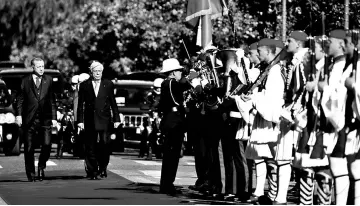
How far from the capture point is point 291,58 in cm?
1499

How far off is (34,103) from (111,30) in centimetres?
2472

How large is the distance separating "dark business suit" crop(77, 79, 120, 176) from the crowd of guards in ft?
7.86

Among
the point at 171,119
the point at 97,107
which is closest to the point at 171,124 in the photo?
the point at 171,119

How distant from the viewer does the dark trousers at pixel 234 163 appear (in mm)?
16203

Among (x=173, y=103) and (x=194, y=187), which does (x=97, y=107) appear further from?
(x=173, y=103)

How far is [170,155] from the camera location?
1825 cm

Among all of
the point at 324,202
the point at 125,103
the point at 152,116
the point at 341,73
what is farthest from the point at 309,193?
the point at 125,103

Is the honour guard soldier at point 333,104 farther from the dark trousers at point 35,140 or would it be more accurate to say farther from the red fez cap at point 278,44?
the dark trousers at point 35,140

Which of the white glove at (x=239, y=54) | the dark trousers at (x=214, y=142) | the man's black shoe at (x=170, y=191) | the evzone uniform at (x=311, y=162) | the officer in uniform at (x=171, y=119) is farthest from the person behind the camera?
the officer in uniform at (x=171, y=119)

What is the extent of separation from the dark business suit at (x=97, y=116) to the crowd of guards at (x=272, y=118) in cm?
240

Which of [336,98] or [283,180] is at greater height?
[336,98]

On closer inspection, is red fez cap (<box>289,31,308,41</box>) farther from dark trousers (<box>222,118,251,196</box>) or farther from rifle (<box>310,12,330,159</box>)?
dark trousers (<box>222,118,251,196</box>)

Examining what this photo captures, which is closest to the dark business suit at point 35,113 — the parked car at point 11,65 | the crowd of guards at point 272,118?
the crowd of guards at point 272,118

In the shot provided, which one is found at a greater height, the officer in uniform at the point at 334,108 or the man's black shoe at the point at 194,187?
the officer in uniform at the point at 334,108
